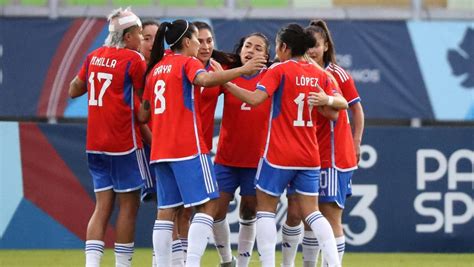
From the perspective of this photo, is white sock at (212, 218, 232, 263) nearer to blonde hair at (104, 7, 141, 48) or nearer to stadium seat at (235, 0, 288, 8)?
blonde hair at (104, 7, 141, 48)

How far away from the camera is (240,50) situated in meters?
10.1

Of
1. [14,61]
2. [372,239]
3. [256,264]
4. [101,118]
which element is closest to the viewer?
[101,118]

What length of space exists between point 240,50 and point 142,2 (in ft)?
20.0

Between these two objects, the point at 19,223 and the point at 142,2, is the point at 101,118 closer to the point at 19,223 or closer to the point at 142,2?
the point at 19,223

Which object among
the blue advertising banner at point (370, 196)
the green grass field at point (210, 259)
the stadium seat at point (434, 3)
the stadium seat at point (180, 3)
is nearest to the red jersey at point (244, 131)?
the green grass field at point (210, 259)

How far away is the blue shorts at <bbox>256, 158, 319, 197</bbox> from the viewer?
916cm

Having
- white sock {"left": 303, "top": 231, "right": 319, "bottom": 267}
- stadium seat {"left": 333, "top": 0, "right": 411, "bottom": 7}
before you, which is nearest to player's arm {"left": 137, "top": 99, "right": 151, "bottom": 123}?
white sock {"left": 303, "top": 231, "right": 319, "bottom": 267}

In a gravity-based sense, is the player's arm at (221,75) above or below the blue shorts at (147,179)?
above

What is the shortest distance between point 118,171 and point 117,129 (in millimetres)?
324

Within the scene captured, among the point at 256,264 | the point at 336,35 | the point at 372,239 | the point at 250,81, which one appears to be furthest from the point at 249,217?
the point at 336,35

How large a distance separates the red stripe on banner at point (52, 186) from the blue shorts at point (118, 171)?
4.06 meters

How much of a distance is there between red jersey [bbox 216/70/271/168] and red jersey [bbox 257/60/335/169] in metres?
0.67

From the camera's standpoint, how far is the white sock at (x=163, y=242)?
915 cm

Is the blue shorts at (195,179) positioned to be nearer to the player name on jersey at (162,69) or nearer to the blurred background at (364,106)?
the player name on jersey at (162,69)
